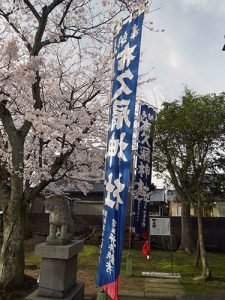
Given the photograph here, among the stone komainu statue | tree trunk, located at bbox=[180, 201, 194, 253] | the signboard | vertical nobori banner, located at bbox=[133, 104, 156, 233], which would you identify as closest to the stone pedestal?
the stone komainu statue

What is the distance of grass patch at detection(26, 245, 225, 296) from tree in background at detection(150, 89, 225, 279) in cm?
86

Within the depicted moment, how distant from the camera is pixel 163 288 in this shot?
10.0 metres

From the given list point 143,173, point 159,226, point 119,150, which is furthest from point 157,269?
point 119,150

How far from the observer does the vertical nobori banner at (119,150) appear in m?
5.76

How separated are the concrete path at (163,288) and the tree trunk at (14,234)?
427cm

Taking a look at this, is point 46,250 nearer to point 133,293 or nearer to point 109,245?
point 109,245

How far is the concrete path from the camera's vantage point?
30.4ft

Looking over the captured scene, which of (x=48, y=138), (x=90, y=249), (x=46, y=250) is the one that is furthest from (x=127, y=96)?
(x=90, y=249)

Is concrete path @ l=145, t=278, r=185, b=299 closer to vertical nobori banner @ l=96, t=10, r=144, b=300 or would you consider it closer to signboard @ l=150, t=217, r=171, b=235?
signboard @ l=150, t=217, r=171, b=235

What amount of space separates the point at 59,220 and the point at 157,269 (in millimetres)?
7292

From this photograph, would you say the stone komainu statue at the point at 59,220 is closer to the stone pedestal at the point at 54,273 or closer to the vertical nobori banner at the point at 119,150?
the stone pedestal at the point at 54,273

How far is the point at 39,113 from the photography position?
8984 mm

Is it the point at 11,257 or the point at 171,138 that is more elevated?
the point at 171,138

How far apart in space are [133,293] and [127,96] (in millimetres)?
6810
